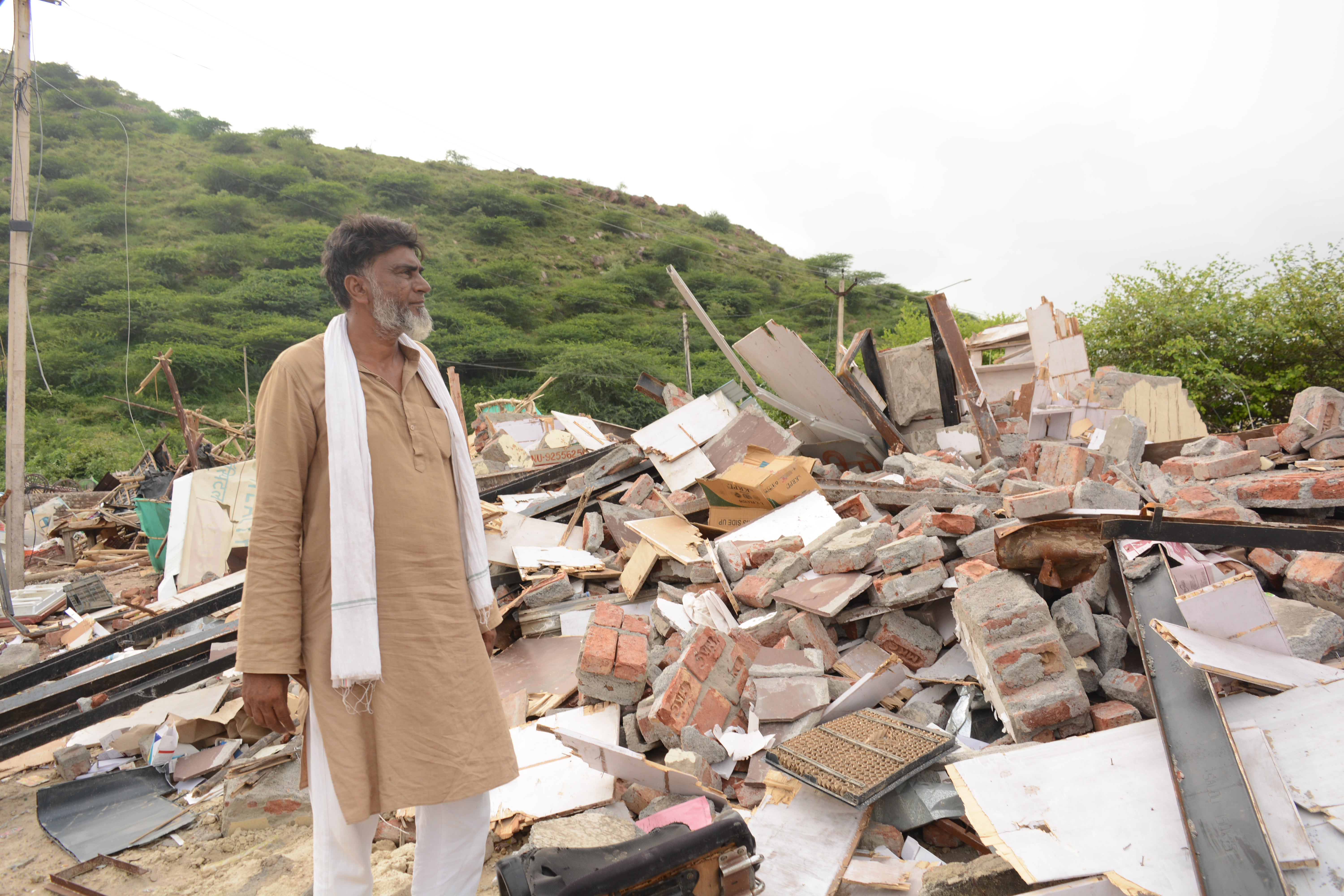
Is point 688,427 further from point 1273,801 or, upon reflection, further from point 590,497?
point 1273,801

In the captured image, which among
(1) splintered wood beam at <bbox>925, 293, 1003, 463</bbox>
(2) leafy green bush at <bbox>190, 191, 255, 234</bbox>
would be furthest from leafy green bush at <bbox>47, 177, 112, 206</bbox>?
(1) splintered wood beam at <bbox>925, 293, 1003, 463</bbox>

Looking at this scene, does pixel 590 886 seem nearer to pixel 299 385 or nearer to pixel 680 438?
pixel 299 385

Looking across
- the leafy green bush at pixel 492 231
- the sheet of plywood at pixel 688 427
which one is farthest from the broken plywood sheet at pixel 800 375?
the leafy green bush at pixel 492 231

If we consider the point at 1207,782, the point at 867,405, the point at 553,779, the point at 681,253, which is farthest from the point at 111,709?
the point at 681,253

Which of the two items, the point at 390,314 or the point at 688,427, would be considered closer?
the point at 390,314

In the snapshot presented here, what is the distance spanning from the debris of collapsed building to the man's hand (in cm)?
70

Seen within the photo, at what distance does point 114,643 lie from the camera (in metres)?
3.99

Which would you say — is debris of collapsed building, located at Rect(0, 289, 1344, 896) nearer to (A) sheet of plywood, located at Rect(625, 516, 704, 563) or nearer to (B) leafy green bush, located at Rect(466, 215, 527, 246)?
(A) sheet of plywood, located at Rect(625, 516, 704, 563)

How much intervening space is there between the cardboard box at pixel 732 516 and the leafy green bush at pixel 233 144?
162 ft

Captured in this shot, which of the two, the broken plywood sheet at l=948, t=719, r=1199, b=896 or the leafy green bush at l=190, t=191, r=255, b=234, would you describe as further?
the leafy green bush at l=190, t=191, r=255, b=234

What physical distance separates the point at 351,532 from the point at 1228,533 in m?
2.96

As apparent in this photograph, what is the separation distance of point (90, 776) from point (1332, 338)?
48.4 feet

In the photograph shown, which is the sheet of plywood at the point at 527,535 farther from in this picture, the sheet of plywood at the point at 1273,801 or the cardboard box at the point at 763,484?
the sheet of plywood at the point at 1273,801

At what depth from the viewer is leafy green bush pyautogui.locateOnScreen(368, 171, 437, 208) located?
137 ft
